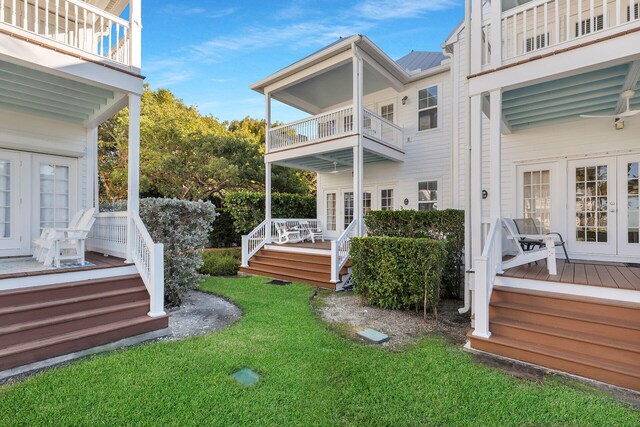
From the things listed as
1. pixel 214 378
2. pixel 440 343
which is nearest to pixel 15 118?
pixel 214 378

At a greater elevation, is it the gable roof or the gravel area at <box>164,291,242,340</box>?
the gable roof

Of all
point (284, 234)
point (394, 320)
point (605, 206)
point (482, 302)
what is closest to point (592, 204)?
point (605, 206)

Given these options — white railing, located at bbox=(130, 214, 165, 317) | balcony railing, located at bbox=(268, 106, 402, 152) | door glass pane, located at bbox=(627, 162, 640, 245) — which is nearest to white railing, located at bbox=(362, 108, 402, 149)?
balcony railing, located at bbox=(268, 106, 402, 152)

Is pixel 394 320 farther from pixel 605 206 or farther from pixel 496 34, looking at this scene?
pixel 605 206

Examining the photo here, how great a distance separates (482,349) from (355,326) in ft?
5.84

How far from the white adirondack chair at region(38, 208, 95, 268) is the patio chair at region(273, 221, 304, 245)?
5.32 m

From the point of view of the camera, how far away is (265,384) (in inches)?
123

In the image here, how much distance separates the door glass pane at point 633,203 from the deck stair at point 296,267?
18.8ft

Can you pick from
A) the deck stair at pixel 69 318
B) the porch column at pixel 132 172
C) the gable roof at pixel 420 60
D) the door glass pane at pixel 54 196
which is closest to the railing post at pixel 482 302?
the deck stair at pixel 69 318

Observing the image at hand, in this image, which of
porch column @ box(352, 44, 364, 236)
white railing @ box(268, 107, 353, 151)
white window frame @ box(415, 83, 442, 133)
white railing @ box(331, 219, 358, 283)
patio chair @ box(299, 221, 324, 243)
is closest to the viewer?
white railing @ box(331, 219, 358, 283)

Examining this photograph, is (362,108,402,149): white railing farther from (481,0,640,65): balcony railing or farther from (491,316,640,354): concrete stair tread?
(491,316,640,354): concrete stair tread

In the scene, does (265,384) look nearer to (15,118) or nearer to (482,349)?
(482,349)

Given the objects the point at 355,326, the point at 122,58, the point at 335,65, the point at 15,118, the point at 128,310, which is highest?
the point at 335,65

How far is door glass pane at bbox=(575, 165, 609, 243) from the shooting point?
6395mm
